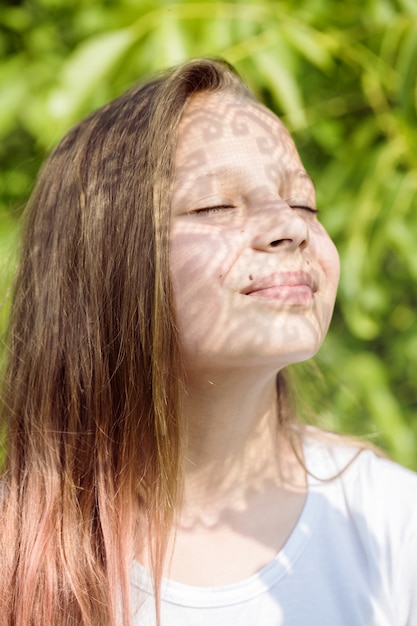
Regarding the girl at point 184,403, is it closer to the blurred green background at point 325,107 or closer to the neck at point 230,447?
the neck at point 230,447

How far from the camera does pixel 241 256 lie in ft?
2.50

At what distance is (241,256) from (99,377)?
222 mm

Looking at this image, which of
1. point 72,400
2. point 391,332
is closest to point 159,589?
point 72,400

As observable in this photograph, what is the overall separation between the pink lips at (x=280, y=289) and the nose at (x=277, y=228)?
3 centimetres

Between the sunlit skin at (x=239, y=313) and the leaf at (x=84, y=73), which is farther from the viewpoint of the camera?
the leaf at (x=84, y=73)

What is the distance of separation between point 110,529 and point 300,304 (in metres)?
0.31

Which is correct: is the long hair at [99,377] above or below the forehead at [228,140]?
below

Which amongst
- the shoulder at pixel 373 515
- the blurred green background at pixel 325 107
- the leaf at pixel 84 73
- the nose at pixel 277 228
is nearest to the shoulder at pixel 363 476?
the shoulder at pixel 373 515

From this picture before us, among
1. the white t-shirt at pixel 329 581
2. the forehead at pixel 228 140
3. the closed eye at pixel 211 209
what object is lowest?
the white t-shirt at pixel 329 581

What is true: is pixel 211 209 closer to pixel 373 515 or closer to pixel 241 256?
pixel 241 256

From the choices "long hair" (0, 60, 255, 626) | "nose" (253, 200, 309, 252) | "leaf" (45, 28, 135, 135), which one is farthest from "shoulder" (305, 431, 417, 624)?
"leaf" (45, 28, 135, 135)

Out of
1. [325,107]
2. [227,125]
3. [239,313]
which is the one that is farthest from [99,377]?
[325,107]

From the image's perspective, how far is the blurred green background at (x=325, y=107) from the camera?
116cm

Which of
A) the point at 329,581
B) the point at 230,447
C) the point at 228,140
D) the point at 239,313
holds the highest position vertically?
the point at 228,140
